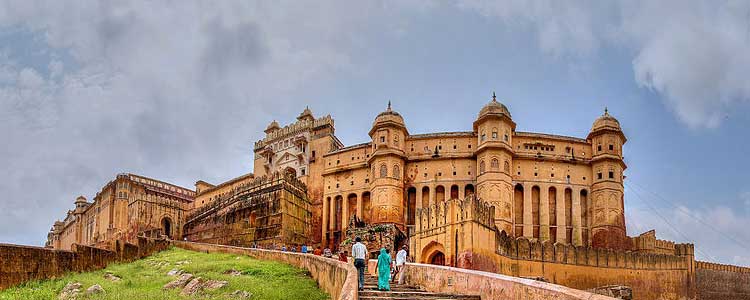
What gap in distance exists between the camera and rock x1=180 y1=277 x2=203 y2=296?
21800mm

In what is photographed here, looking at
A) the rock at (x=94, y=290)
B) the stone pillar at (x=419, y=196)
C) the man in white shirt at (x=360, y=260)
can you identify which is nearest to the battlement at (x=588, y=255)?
the stone pillar at (x=419, y=196)

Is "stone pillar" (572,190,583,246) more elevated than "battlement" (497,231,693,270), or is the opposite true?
"stone pillar" (572,190,583,246)

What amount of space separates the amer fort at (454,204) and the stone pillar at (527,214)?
0.25ft

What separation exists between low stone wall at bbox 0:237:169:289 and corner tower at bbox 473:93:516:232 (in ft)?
83.7

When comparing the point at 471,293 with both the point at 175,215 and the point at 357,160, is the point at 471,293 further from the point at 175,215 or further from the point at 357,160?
the point at 175,215

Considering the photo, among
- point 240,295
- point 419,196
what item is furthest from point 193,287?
point 419,196

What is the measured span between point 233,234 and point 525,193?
2350 centimetres

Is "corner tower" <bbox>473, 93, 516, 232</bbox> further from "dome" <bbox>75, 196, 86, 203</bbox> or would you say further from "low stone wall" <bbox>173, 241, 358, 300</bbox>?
"dome" <bbox>75, 196, 86, 203</bbox>

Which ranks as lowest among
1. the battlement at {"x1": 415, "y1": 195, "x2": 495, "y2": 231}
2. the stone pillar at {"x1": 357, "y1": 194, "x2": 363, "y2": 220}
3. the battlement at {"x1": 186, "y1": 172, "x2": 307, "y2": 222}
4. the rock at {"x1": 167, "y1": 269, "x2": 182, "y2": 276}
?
the rock at {"x1": 167, "y1": 269, "x2": 182, "y2": 276}

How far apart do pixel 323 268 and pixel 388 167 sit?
28.2 meters

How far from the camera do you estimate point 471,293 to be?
1370cm

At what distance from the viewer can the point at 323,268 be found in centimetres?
2144

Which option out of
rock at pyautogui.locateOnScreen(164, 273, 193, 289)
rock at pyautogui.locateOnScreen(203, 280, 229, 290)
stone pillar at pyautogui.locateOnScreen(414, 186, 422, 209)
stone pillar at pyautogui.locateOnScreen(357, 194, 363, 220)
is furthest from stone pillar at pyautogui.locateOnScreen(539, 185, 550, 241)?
rock at pyautogui.locateOnScreen(203, 280, 229, 290)

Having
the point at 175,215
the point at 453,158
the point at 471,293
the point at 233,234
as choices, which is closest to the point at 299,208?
the point at 233,234
